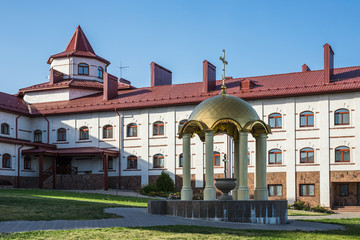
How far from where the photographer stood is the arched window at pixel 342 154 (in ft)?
123

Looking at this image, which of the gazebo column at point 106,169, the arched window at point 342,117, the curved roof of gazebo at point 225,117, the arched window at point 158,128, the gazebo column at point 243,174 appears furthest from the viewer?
the arched window at point 158,128

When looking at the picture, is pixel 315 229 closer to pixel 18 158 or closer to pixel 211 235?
pixel 211 235

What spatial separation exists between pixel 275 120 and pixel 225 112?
19.8 metres

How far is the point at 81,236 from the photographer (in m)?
13.4

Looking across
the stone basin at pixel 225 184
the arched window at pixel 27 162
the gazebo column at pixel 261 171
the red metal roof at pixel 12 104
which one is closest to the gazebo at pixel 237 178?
the gazebo column at pixel 261 171

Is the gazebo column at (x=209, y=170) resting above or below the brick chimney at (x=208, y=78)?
below

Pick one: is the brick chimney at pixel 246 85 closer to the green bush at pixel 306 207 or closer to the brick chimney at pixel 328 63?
the brick chimney at pixel 328 63

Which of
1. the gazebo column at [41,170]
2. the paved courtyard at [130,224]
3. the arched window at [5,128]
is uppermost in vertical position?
the arched window at [5,128]

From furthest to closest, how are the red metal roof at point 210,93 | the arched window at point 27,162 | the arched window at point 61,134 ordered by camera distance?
the arched window at point 61,134, the arched window at point 27,162, the red metal roof at point 210,93

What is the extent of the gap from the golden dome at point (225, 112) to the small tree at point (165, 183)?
2009cm

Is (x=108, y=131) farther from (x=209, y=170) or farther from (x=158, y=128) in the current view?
(x=209, y=170)

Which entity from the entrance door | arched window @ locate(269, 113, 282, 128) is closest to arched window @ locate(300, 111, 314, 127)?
arched window @ locate(269, 113, 282, 128)

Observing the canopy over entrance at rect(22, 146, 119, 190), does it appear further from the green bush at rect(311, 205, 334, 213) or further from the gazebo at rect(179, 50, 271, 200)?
the gazebo at rect(179, 50, 271, 200)

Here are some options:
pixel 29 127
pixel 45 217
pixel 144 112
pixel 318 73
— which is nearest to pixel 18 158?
pixel 29 127
